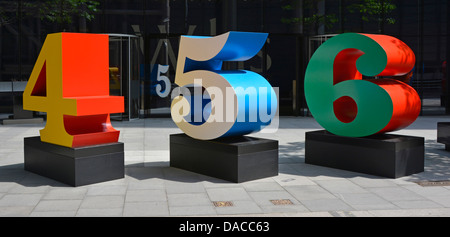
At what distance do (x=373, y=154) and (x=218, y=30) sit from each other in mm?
11123

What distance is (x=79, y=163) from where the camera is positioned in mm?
7855

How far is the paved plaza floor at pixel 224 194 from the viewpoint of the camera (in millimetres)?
6541

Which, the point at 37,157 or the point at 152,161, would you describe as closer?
the point at 37,157

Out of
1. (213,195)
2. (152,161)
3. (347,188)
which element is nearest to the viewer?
(213,195)

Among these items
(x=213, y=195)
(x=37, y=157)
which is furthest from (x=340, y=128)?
(x=37, y=157)

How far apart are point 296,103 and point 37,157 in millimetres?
12254

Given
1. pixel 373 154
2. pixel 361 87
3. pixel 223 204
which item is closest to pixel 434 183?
pixel 373 154

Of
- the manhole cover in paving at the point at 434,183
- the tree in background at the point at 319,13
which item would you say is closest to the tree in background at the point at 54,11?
the tree in background at the point at 319,13

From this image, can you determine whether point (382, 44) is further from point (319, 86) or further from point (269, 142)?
point (269, 142)

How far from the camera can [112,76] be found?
17.9 m

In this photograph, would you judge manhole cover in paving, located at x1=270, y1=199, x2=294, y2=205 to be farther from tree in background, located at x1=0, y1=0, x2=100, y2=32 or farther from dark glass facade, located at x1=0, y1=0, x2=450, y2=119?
tree in background, located at x1=0, y1=0, x2=100, y2=32

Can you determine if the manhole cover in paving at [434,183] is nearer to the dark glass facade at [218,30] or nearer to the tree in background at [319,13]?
the dark glass facade at [218,30]

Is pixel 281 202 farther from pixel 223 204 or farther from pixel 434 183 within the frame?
pixel 434 183

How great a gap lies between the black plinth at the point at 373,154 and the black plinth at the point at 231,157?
130 cm
